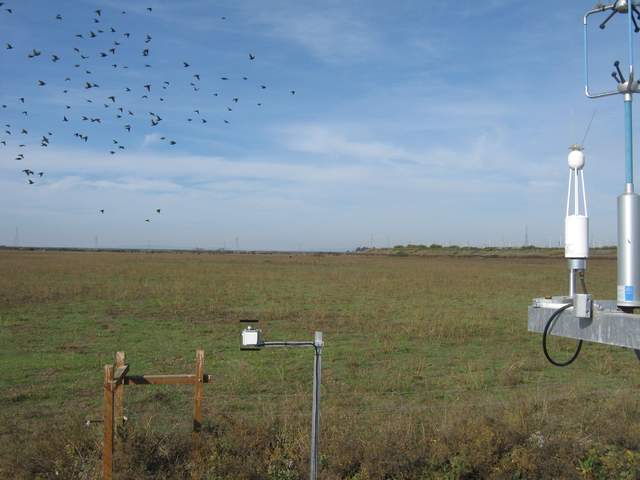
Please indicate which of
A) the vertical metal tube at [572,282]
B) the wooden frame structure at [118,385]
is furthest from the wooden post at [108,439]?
the vertical metal tube at [572,282]

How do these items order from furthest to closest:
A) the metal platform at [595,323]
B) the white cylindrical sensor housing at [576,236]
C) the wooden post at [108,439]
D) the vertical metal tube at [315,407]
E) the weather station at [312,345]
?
1. the wooden post at [108,439]
2. the vertical metal tube at [315,407]
3. the weather station at [312,345]
4. the white cylindrical sensor housing at [576,236]
5. the metal platform at [595,323]

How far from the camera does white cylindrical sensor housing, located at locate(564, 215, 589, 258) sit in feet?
12.3

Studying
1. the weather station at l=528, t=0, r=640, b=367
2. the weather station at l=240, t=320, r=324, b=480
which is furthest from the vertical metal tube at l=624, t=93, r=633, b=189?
the weather station at l=240, t=320, r=324, b=480

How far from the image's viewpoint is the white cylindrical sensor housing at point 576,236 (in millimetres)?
3764

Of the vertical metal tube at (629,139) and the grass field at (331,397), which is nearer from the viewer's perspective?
the vertical metal tube at (629,139)

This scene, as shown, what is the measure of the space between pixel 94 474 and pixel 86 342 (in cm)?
1035

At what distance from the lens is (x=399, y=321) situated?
67.1 ft

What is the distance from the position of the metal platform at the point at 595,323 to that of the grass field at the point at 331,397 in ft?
9.54

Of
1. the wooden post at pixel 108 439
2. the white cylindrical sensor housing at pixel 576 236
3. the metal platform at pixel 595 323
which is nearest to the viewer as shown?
the metal platform at pixel 595 323

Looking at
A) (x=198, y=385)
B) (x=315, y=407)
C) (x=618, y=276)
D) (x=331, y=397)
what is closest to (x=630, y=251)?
(x=618, y=276)

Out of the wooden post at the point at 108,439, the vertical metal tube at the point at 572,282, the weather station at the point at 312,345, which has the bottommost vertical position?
the wooden post at the point at 108,439

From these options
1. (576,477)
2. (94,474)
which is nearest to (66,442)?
(94,474)

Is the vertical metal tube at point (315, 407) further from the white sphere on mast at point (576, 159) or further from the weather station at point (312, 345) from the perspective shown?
the white sphere on mast at point (576, 159)

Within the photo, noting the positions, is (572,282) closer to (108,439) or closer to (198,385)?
(198,385)
